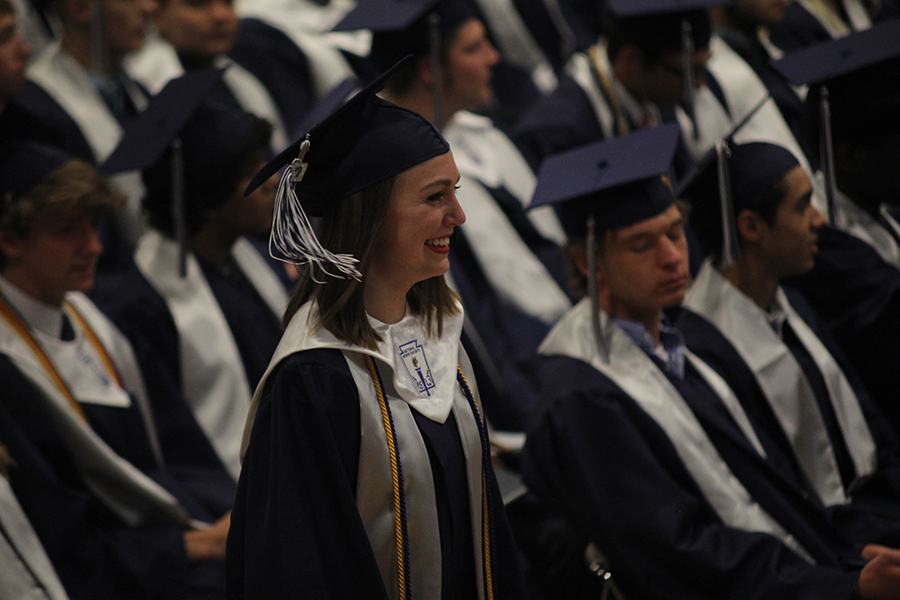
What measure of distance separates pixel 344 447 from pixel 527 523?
51.3 inches

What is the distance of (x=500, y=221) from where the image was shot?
4734 millimetres

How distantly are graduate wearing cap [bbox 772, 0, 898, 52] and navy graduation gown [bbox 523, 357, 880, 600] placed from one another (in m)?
4.21

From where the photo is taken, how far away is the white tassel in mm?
1809

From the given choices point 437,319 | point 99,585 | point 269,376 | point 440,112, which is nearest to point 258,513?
point 269,376

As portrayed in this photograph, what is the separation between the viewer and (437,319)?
2.01 metres

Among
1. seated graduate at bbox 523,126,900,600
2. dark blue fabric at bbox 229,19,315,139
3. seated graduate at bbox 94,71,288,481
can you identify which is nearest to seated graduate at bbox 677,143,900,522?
seated graduate at bbox 523,126,900,600

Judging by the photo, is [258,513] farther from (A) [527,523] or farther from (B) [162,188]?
(B) [162,188]

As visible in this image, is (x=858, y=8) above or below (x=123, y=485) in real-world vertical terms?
below

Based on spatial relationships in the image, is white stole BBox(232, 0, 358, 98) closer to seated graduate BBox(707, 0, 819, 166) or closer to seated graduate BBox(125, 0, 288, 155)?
seated graduate BBox(125, 0, 288, 155)

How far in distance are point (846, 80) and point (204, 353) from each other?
7.82 feet

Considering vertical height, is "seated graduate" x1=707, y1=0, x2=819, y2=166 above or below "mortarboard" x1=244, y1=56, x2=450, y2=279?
below

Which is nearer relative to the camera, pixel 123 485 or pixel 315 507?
pixel 315 507

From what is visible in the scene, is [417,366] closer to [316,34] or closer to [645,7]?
[645,7]

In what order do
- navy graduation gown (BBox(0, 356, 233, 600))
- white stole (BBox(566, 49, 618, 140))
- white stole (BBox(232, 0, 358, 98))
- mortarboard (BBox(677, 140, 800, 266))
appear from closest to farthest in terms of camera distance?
navy graduation gown (BBox(0, 356, 233, 600))
mortarboard (BBox(677, 140, 800, 266))
white stole (BBox(566, 49, 618, 140))
white stole (BBox(232, 0, 358, 98))
